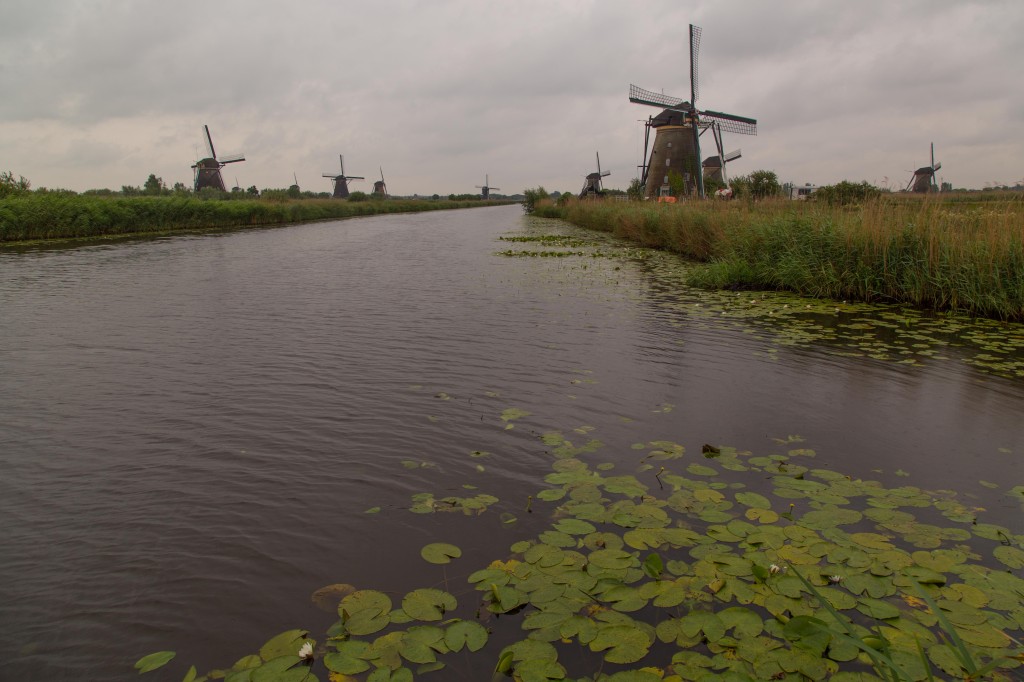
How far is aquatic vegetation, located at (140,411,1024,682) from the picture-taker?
7.96ft

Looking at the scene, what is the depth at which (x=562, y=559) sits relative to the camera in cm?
312

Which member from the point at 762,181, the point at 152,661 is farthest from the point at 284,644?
the point at 762,181

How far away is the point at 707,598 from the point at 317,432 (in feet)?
A: 11.3

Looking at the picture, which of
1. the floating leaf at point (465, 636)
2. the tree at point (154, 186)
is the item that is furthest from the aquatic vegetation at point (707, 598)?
the tree at point (154, 186)

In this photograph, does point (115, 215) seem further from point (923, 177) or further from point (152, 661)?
point (923, 177)

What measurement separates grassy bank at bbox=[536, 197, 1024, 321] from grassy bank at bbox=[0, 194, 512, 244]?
27519 millimetres

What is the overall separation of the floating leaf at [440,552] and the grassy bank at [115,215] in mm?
28996

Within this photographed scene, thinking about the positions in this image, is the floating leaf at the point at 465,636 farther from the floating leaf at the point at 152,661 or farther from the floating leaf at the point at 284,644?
the floating leaf at the point at 152,661

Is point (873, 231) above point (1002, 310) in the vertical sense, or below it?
above

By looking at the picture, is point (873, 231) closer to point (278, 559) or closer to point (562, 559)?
point (562, 559)

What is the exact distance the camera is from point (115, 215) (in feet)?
92.2

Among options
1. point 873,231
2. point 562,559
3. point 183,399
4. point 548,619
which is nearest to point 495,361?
point 183,399

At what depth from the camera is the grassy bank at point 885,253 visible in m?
9.30

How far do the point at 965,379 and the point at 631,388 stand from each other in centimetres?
389
